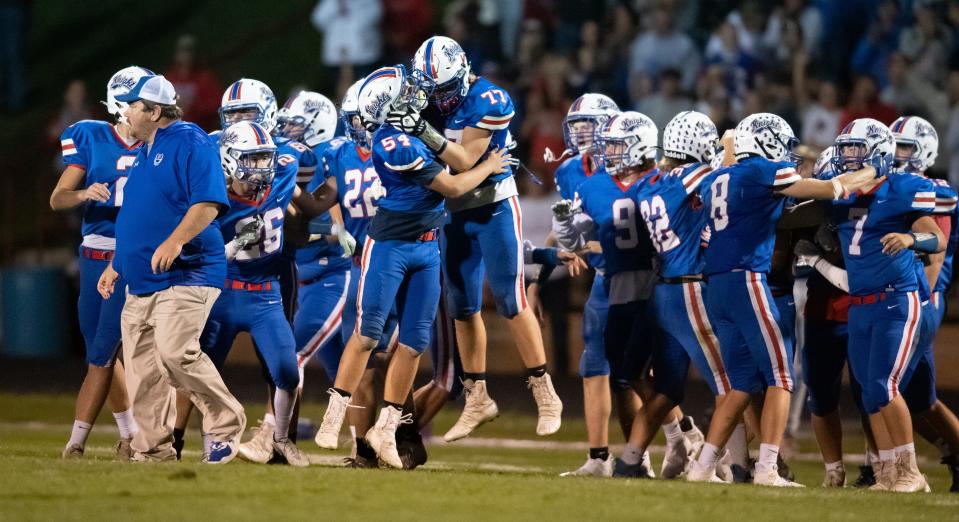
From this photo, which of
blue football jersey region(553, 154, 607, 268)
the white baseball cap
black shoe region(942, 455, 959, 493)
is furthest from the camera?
blue football jersey region(553, 154, 607, 268)

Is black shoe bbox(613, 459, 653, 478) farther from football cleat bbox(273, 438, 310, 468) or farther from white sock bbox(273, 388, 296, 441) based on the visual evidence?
white sock bbox(273, 388, 296, 441)

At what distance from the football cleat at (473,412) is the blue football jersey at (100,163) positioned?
2.27 metres

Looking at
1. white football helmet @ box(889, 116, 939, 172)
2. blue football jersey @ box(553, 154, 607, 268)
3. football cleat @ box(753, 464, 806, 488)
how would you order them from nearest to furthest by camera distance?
football cleat @ box(753, 464, 806, 488)
white football helmet @ box(889, 116, 939, 172)
blue football jersey @ box(553, 154, 607, 268)

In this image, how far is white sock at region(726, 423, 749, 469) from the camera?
9328mm

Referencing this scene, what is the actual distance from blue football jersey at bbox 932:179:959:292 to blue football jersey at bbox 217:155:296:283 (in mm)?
3781

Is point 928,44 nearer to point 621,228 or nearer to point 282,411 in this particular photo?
point 621,228

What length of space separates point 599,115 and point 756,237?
161 cm

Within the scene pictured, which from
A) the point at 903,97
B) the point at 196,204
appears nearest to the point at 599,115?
the point at 196,204

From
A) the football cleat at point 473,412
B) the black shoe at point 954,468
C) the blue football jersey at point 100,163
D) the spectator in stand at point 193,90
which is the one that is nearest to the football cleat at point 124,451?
the blue football jersey at point 100,163

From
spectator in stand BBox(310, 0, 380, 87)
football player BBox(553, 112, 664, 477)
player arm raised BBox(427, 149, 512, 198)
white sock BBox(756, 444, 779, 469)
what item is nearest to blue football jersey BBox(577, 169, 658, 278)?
football player BBox(553, 112, 664, 477)

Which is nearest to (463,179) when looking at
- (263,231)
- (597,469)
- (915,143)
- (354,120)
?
(354,120)

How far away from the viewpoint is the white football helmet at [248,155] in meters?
8.64

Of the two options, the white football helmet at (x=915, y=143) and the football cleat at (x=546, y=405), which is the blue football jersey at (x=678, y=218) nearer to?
the football cleat at (x=546, y=405)

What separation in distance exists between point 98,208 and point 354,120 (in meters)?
1.59
